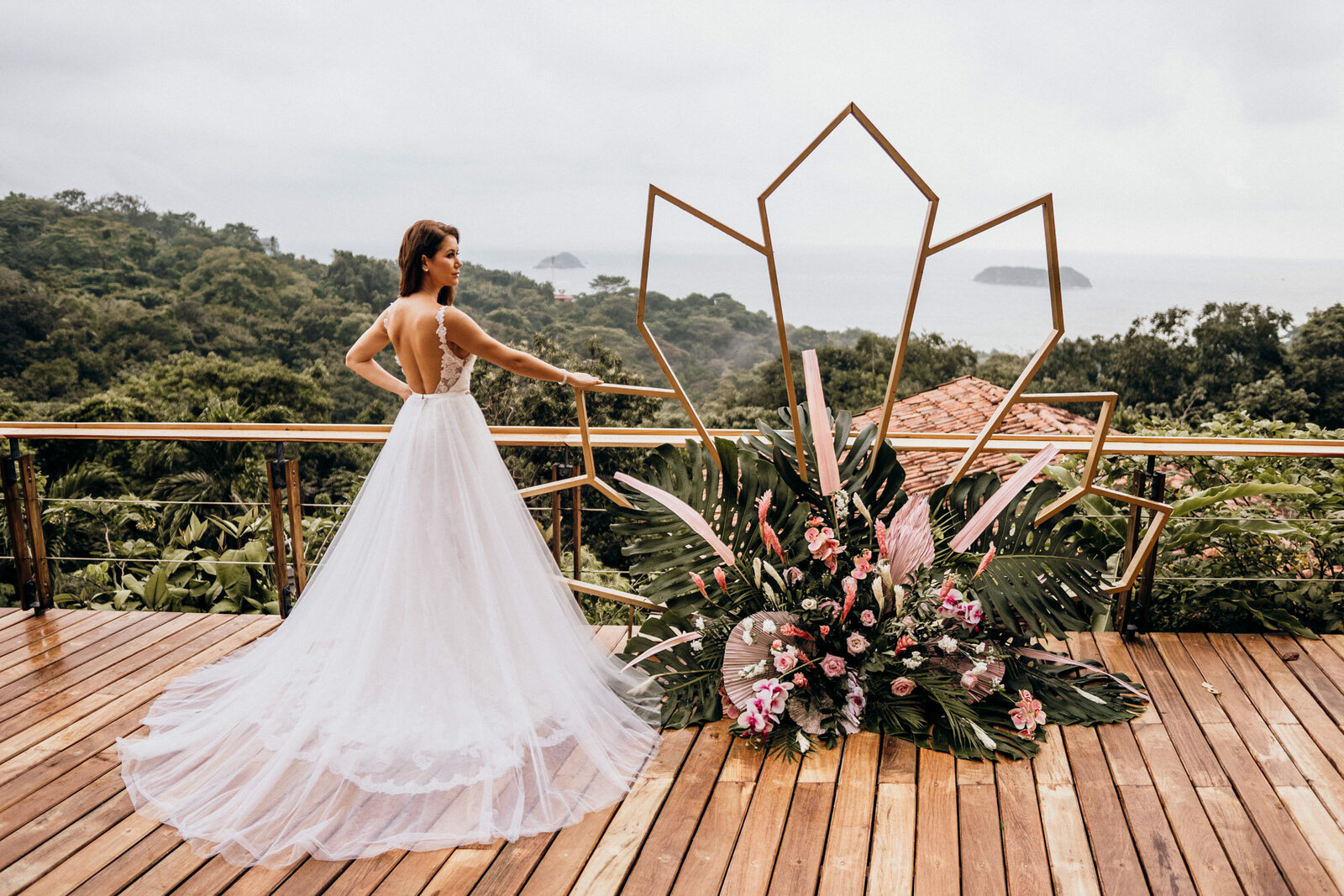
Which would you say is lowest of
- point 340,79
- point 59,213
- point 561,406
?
point 561,406

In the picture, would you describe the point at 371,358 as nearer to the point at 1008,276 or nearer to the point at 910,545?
the point at 910,545

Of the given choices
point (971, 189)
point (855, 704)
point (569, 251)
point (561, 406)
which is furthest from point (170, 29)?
point (855, 704)

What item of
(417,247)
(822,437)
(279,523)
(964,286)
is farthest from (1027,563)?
(964,286)

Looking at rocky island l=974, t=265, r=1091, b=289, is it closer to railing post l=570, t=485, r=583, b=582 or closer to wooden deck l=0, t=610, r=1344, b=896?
railing post l=570, t=485, r=583, b=582

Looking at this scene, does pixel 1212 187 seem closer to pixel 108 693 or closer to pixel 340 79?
pixel 340 79

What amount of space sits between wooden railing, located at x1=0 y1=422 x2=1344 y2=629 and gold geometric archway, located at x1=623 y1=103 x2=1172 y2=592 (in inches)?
7.0

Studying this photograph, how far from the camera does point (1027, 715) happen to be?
2.31 meters

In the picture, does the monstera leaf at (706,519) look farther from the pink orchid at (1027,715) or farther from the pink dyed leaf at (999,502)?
the pink orchid at (1027,715)

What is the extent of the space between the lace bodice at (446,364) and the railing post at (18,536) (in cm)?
179

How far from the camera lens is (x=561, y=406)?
16.0 meters

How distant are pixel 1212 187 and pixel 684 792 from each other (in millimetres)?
35838

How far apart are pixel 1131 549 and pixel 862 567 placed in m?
1.24

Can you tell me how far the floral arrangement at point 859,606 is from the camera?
2.31 m

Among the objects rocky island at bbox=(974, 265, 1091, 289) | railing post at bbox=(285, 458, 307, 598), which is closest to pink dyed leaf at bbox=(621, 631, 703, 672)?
railing post at bbox=(285, 458, 307, 598)
